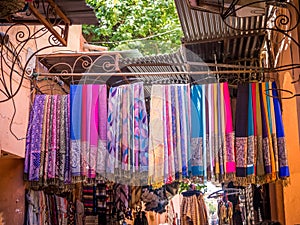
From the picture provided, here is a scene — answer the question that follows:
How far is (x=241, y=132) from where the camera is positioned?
5246 millimetres

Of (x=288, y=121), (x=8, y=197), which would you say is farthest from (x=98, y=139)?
(x=288, y=121)

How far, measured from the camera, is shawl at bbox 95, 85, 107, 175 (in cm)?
545

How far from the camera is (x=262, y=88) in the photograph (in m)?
5.35

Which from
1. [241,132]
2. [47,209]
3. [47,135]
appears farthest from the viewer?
[47,209]

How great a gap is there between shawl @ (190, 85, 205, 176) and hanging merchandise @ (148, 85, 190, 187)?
0.07m

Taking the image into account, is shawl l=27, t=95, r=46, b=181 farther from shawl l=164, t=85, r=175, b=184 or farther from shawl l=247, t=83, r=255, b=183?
shawl l=247, t=83, r=255, b=183

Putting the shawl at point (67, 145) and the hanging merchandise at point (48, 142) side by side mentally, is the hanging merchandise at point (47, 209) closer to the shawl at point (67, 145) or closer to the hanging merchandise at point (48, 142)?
the hanging merchandise at point (48, 142)

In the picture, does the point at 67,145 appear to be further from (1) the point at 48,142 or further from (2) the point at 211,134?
(2) the point at 211,134

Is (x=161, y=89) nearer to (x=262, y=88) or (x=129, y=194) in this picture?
(x=262, y=88)

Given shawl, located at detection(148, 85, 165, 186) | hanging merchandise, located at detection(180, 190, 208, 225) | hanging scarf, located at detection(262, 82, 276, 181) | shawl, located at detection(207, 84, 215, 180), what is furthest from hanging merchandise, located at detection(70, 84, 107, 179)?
hanging merchandise, located at detection(180, 190, 208, 225)

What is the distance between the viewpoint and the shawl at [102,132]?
17.9 ft

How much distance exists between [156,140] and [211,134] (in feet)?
2.19

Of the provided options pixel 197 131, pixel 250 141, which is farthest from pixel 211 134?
pixel 250 141

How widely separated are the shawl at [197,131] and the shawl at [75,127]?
4.53ft
